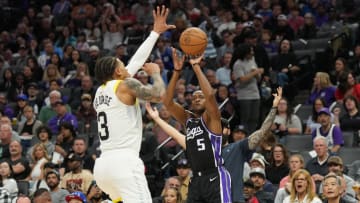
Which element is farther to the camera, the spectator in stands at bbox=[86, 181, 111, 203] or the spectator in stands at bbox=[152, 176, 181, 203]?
the spectator in stands at bbox=[86, 181, 111, 203]

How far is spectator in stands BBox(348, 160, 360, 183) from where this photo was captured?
1385 centimetres

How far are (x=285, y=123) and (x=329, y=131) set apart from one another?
1328 mm

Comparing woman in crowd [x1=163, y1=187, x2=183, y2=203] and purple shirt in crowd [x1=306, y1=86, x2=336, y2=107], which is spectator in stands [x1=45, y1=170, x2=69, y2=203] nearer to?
woman in crowd [x1=163, y1=187, x2=183, y2=203]

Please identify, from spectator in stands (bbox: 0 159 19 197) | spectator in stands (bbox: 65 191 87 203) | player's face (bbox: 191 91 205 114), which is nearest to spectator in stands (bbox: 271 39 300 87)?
spectator in stands (bbox: 0 159 19 197)

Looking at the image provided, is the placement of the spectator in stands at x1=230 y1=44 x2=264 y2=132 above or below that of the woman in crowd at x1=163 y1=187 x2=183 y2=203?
above

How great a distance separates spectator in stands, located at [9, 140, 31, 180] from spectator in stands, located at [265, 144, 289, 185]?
173 inches

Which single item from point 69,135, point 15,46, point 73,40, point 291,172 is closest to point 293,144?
point 291,172

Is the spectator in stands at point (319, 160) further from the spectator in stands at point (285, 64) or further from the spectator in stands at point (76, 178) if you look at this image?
the spectator in stands at point (285, 64)

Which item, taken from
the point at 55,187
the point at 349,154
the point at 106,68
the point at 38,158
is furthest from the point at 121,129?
the point at 38,158

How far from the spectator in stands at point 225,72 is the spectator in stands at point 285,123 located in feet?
7.57

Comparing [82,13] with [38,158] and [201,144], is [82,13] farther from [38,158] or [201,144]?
[201,144]

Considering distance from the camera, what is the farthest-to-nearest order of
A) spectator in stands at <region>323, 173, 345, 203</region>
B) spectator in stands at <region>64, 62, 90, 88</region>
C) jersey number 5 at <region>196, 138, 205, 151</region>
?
spectator in stands at <region>64, 62, 90, 88</region> < spectator in stands at <region>323, 173, 345, 203</region> < jersey number 5 at <region>196, 138, 205, 151</region>

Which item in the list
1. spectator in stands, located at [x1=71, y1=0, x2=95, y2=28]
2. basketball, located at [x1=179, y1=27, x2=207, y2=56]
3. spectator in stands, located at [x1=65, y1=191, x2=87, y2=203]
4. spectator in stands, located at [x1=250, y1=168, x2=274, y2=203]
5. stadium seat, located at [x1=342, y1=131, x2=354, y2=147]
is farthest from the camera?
spectator in stands, located at [x1=71, y1=0, x2=95, y2=28]

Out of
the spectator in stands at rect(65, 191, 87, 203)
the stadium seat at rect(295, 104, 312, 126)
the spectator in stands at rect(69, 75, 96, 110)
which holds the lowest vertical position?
the spectator in stands at rect(65, 191, 87, 203)
